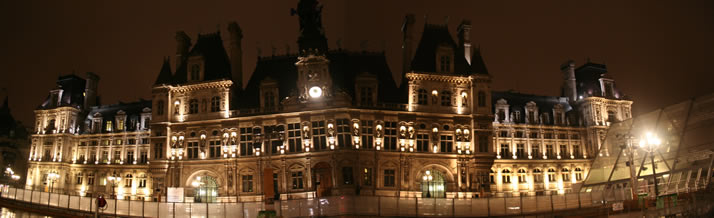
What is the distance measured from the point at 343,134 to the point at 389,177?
4.62 meters

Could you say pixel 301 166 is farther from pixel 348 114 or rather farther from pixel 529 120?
Result: pixel 529 120

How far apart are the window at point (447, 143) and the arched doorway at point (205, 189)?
17.5 metres

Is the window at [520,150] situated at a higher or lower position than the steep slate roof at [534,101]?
lower

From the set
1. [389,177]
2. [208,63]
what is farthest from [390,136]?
[208,63]

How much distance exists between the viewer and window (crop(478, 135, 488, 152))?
47.7m

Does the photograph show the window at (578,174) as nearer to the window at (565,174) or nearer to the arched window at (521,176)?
the window at (565,174)

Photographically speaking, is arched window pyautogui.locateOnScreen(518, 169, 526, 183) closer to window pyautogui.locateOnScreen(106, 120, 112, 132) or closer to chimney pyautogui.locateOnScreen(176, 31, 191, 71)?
chimney pyautogui.locateOnScreen(176, 31, 191, 71)

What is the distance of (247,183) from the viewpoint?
47156 millimetres

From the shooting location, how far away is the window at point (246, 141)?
4764cm

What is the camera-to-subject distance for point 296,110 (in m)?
46.7

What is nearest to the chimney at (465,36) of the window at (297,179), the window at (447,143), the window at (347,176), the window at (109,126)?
the window at (447,143)

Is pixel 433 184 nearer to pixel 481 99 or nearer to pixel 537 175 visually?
pixel 481 99

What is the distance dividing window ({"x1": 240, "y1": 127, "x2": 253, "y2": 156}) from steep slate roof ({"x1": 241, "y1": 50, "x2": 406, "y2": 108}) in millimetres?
2435

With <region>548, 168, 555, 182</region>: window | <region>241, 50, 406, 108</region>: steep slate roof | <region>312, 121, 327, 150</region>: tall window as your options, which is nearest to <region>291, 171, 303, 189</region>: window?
<region>312, 121, 327, 150</region>: tall window
